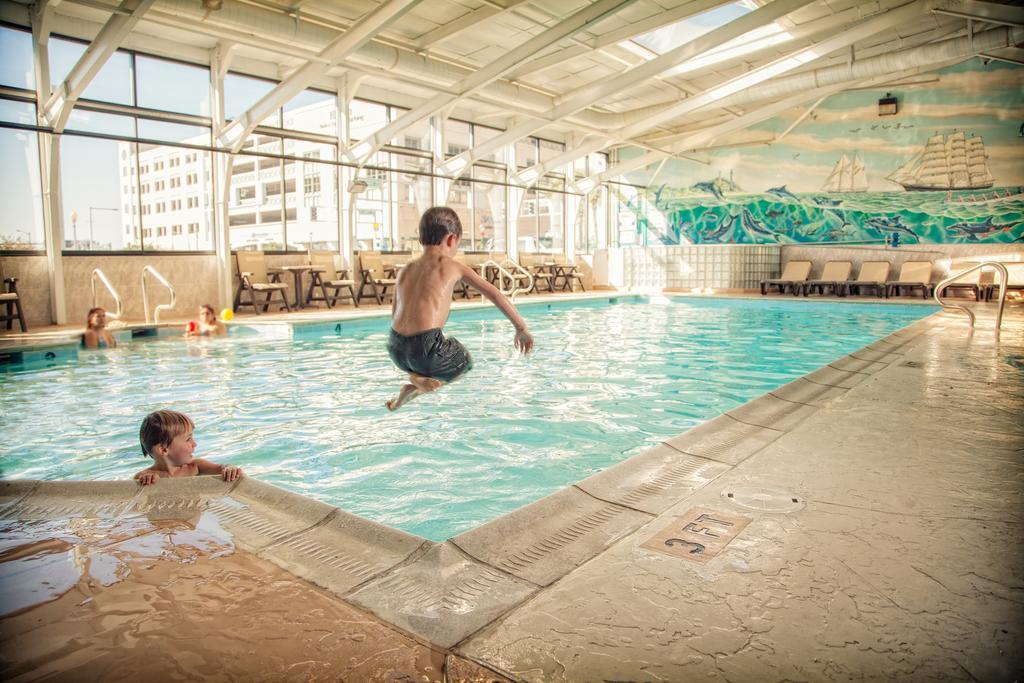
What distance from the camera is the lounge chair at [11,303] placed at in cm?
802

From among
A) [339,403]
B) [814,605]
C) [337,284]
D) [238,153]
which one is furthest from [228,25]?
[814,605]

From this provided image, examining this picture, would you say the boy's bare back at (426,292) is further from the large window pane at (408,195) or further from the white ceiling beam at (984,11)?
the large window pane at (408,195)

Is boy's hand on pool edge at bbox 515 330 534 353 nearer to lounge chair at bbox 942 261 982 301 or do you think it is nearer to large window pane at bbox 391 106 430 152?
large window pane at bbox 391 106 430 152

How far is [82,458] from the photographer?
397 cm

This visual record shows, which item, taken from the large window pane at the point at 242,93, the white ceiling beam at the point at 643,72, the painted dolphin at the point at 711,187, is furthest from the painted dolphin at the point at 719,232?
the large window pane at the point at 242,93

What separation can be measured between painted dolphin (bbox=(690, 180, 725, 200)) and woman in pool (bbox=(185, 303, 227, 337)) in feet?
45.3

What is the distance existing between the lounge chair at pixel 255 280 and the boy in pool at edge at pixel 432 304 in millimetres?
8722

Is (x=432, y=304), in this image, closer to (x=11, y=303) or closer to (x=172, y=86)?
(x=11, y=303)

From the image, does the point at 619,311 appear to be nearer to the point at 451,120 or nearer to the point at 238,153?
the point at 451,120

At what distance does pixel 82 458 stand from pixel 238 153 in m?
7.64

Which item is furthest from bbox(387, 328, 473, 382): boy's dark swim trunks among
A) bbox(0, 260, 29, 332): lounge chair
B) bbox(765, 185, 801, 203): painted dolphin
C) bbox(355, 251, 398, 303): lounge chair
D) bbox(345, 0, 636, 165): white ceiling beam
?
bbox(765, 185, 801, 203): painted dolphin

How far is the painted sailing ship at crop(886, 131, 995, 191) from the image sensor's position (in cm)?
1384

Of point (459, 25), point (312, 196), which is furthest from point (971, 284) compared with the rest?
point (312, 196)

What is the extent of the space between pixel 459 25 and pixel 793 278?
10.1 meters
